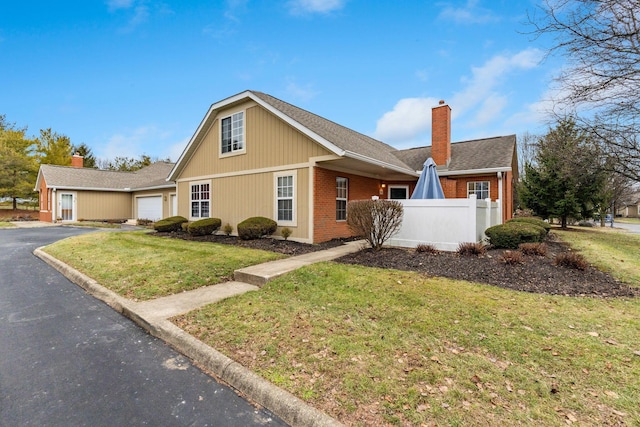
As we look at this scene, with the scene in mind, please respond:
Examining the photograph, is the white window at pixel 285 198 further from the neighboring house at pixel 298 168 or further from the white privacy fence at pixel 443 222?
the white privacy fence at pixel 443 222

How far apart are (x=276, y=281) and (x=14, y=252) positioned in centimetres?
1059

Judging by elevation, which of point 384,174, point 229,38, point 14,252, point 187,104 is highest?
point 229,38

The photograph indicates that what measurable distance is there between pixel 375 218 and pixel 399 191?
7.86m

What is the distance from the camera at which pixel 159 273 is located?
21.0 ft

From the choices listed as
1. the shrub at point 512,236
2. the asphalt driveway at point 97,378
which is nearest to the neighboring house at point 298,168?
the shrub at point 512,236

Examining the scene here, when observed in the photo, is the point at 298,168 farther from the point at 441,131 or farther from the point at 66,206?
the point at 66,206

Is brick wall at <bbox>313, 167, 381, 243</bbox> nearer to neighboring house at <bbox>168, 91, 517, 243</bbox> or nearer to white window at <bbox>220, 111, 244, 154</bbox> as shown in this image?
neighboring house at <bbox>168, 91, 517, 243</bbox>

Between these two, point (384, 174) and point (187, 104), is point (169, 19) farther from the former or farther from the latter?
point (384, 174)

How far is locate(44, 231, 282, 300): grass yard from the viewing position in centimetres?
575

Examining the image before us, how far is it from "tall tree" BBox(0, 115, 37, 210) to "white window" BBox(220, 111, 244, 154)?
29647mm

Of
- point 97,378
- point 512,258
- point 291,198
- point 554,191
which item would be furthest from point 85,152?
point 554,191

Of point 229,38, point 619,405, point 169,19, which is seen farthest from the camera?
point 229,38

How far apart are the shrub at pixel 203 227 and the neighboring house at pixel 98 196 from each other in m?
9.20

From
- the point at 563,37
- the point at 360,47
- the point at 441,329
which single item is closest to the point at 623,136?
the point at 563,37
